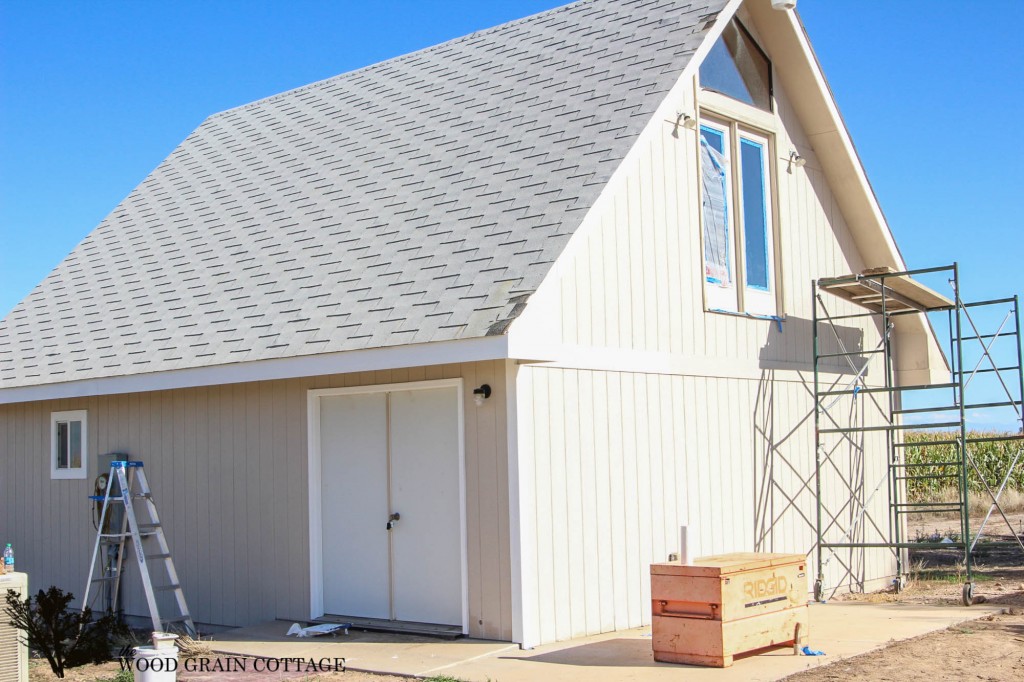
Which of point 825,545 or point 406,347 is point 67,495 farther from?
point 825,545

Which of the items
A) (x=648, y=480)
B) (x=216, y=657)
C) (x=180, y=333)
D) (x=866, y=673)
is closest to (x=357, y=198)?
(x=180, y=333)

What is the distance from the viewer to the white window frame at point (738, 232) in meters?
12.1

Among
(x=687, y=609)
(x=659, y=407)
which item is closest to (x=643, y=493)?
(x=659, y=407)

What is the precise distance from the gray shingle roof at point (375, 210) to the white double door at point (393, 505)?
0.93 metres

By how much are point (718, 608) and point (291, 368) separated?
456 centimetres

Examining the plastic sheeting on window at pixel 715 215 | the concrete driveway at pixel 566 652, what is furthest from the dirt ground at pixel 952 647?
the plastic sheeting on window at pixel 715 215

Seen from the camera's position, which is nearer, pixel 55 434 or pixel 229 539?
pixel 229 539

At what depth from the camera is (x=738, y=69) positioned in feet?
41.4

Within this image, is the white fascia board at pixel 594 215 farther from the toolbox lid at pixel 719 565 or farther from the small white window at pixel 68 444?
the small white window at pixel 68 444

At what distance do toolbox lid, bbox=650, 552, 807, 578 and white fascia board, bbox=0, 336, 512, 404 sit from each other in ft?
6.84

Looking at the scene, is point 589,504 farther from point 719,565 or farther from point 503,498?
point 719,565

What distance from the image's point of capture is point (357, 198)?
12539mm

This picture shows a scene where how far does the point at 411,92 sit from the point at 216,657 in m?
8.13

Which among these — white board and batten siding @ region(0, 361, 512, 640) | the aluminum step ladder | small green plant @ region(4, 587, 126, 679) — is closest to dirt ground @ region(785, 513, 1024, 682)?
white board and batten siding @ region(0, 361, 512, 640)
